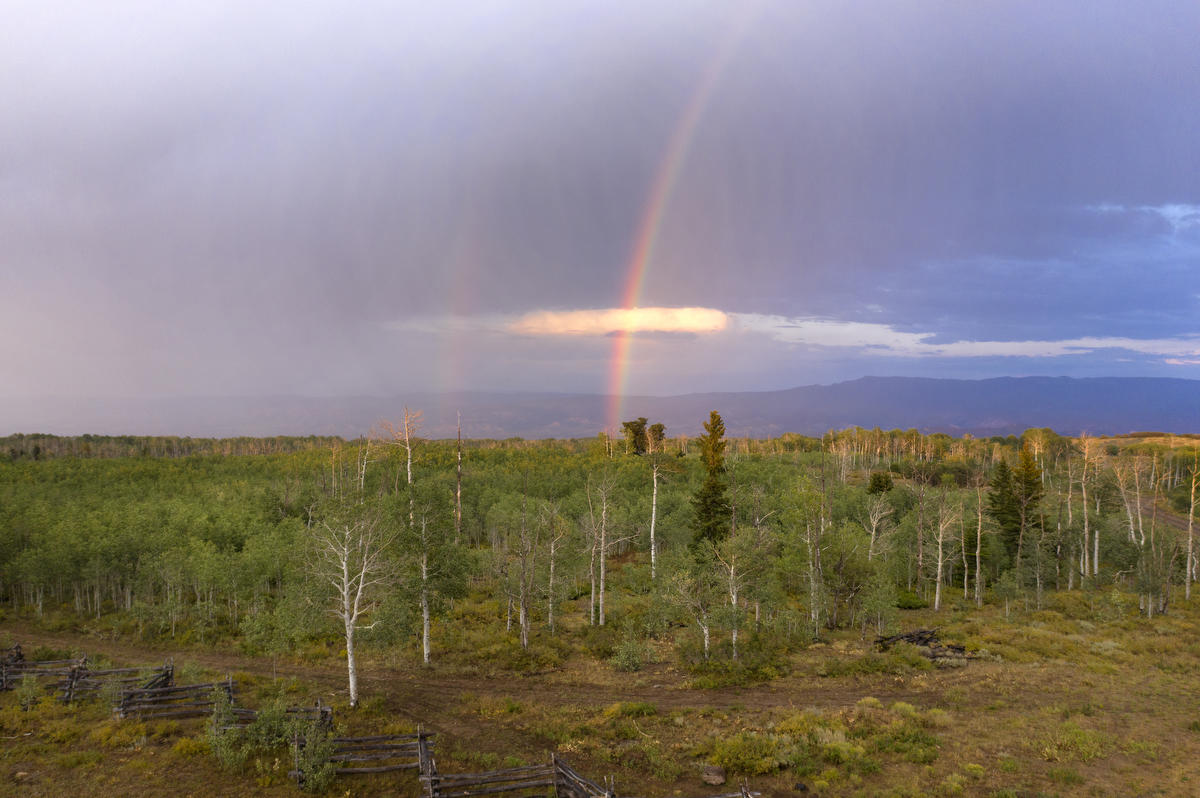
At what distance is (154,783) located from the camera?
22.1m

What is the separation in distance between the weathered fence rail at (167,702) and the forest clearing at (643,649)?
79cm

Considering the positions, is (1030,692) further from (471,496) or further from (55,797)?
(471,496)

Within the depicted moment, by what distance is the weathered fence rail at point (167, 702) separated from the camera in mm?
28936

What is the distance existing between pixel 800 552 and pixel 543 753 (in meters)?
37.0

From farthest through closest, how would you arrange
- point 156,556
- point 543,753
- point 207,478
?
1. point 207,478
2. point 156,556
3. point 543,753

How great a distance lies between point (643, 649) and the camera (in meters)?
40.9

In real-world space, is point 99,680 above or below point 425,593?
below

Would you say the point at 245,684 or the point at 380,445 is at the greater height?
the point at 380,445

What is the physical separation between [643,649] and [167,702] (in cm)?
2845

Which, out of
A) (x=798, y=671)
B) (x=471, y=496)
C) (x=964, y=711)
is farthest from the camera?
(x=471, y=496)

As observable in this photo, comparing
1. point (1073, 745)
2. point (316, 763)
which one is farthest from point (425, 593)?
point (1073, 745)

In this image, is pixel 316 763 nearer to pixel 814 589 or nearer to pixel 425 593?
pixel 425 593

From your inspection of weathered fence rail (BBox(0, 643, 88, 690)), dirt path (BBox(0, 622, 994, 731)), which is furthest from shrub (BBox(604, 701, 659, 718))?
weathered fence rail (BBox(0, 643, 88, 690))

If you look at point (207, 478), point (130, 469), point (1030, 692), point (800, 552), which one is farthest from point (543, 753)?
point (130, 469)
